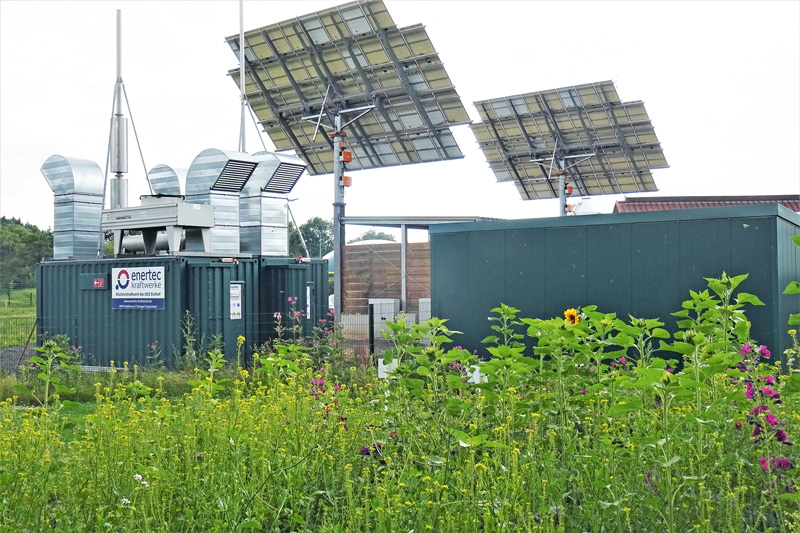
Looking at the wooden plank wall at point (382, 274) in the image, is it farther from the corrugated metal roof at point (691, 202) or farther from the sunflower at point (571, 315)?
the sunflower at point (571, 315)

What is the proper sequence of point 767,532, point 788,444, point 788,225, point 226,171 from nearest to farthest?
point 767,532, point 788,444, point 788,225, point 226,171

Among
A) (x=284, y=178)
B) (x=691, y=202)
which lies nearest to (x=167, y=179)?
(x=284, y=178)

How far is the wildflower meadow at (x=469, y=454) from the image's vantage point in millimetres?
3859

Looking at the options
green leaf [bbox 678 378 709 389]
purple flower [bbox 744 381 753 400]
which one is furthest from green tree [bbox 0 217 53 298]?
green leaf [bbox 678 378 709 389]

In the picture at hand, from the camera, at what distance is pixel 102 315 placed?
15.2m

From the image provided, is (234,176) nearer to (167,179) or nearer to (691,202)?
(167,179)

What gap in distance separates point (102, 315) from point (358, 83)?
780cm

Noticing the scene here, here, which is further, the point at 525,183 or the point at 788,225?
the point at 525,183

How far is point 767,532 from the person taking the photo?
3.54m

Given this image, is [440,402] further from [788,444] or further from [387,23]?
[387,23]

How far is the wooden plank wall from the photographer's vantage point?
24.6m

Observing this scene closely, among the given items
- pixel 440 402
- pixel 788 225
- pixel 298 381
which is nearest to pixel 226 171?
pixel 298 381

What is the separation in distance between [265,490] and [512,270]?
590 centimetres

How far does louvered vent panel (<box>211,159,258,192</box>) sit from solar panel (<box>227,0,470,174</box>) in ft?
9.63
